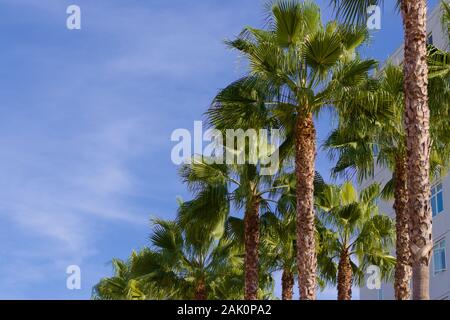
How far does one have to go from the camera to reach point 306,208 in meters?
20.6

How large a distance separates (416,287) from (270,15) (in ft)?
33.2

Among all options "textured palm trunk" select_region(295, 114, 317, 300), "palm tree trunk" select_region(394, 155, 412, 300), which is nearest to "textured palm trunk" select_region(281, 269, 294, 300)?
"palm tree trunk" select_region(394, 155, 412, 300)

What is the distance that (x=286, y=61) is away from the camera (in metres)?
21.2

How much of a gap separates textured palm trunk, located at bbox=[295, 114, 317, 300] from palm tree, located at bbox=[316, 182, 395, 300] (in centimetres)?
859

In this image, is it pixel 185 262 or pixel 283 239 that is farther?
pixel 185 262

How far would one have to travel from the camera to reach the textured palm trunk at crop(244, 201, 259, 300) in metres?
24.7

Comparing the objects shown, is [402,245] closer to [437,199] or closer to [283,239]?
[283,239]

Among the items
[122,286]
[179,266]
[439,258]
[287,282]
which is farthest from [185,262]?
[439,258]

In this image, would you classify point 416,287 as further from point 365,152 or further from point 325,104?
point 365,152

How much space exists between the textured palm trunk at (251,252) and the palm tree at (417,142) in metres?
11.4

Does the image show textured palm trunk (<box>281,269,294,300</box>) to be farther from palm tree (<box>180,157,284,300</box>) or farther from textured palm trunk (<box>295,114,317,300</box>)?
textured palm trunk (<box>295,114,317,300</box>)

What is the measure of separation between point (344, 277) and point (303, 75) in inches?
406

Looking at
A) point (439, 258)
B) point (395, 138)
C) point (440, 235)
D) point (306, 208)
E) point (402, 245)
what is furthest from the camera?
point (440, 235)
